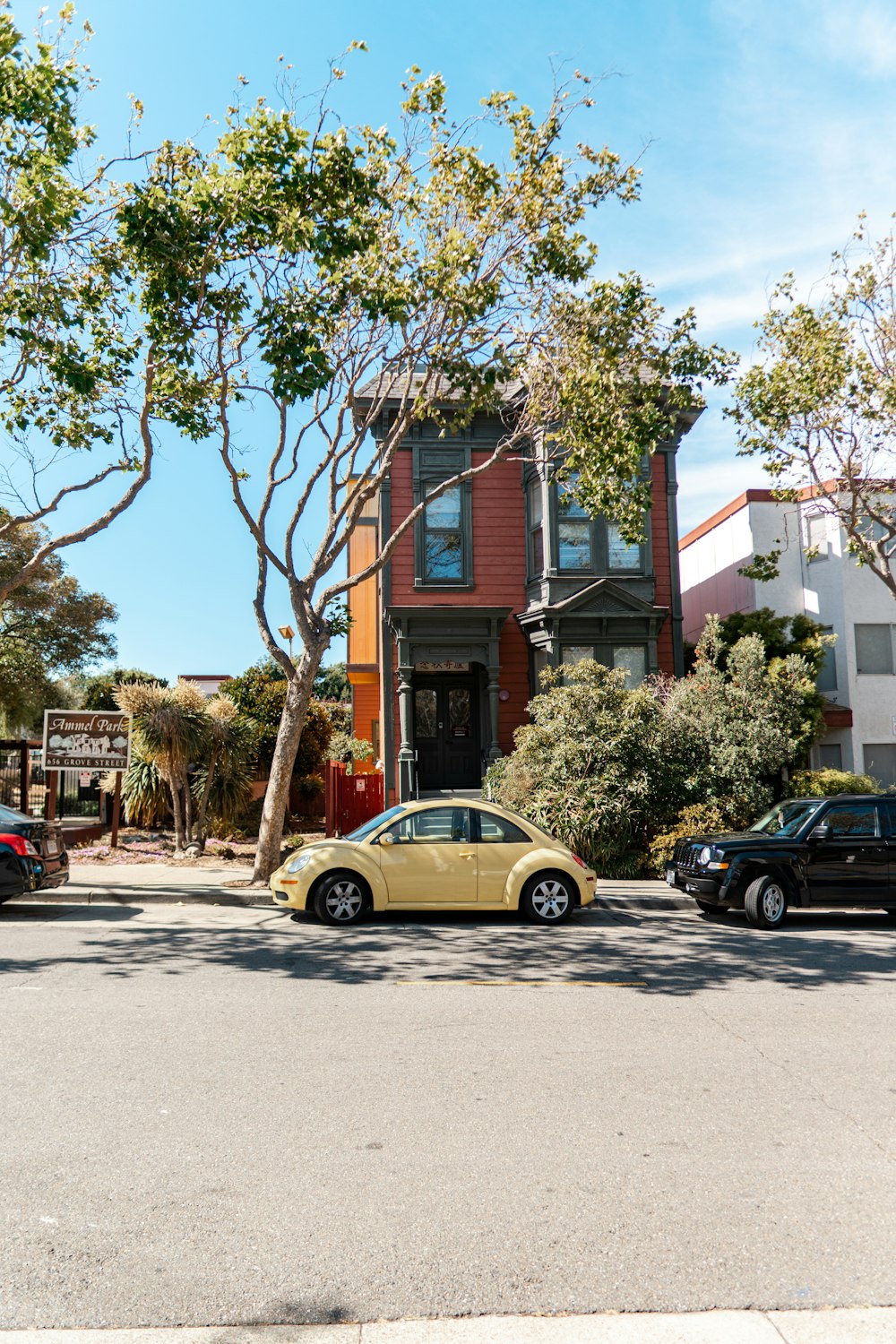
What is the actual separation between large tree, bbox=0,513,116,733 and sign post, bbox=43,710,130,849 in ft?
37.2

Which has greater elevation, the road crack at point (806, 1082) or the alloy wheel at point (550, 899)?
the alloy wheel at point (550, 899)

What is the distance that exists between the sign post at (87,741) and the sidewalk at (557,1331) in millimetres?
15043

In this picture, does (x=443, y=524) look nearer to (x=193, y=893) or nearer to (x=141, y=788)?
(x=141, y=788)

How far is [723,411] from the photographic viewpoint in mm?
17562

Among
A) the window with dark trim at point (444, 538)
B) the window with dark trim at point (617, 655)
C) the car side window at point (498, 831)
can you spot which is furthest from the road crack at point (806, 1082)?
the window with dark trim at point (444, 538)

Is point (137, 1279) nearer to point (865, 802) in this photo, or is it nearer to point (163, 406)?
point (865, 802)

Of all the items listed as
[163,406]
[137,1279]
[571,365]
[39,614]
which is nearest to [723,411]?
[571,365]

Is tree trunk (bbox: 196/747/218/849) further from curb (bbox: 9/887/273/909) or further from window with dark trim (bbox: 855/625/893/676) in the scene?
window with dark trim (bbox: 855/625/893/676)

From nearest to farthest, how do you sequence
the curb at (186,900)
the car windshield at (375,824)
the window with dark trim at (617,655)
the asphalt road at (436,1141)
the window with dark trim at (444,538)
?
the asphalt road at (436,1141), the car windshield at (375,824), the curb at (186,900), the window with dark trim at (617,655), the window with dark trim at (444,538)

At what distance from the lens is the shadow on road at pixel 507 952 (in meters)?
8.58

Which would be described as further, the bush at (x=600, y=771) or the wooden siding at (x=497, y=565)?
the wooden siding at (x=497, y=565)

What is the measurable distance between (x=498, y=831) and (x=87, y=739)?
30.9ft

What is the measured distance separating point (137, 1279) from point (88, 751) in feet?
49.4

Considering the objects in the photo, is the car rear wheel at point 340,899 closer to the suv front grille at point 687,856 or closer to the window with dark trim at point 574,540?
the suv front grille at point 687,856
